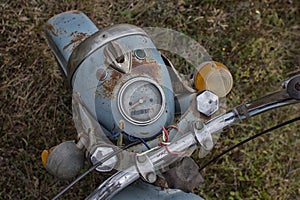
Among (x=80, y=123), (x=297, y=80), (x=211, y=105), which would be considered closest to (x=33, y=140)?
(x=80, y=123)

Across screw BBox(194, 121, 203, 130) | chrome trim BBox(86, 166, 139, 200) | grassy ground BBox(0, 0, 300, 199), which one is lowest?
grassy ground BBox(0, 0, 300, 199)

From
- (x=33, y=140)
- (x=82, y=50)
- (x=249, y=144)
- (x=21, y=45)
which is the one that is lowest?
(x=249, y=144)

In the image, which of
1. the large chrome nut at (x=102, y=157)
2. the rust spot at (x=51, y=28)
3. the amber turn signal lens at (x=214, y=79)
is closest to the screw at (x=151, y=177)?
the large chrome nut at (x=102, y=157)

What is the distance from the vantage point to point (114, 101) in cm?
117

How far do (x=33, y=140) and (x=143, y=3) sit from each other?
0.78 m

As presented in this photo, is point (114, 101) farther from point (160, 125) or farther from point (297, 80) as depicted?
point (297, 80)

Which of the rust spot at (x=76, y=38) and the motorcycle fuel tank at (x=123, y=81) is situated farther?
the rust spot at (x=76, y=38)

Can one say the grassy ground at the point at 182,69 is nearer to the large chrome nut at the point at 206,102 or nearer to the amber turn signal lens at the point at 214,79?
the amber turn signal lens at the point at 214,79

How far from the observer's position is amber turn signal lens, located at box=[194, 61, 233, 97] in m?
1.28

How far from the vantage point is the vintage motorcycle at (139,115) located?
102 cm

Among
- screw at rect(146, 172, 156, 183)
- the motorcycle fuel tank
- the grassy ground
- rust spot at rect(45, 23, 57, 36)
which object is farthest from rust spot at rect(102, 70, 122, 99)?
the grassy ground

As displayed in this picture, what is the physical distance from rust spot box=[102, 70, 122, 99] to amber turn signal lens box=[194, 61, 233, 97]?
26 cm

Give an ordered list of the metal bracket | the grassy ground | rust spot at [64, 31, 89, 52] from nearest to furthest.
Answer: the metal bracket
rust spot at [64, 31, 89, 52]
the grassy ground

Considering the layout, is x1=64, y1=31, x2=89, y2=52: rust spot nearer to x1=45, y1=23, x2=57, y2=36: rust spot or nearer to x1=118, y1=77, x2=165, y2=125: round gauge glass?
x1=45, y1=23, x2=57, y2=36: rust spot
